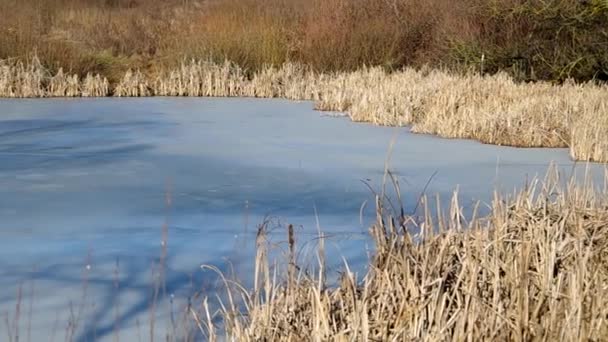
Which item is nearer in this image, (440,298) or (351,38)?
(440,298)

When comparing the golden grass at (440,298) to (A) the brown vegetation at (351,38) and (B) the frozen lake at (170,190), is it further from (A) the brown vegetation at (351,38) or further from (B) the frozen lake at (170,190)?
(A) the brown vegetation at (351,38)

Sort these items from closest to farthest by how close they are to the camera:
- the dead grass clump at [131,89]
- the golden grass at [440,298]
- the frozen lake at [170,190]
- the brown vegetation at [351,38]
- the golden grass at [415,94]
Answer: the golden grass at [440,298], the frozen lake at [170,190], the golden grass at [415,94], the brown vegetation at [351,38], the dead grass clump at [131,89]

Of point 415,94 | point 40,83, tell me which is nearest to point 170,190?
point 415,94

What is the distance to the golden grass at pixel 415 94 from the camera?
7906mm

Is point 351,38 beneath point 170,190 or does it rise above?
above

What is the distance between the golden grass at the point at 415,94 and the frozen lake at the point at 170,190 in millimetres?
283

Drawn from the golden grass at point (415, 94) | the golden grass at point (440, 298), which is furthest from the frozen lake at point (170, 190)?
the golden grass at point (440, 298)

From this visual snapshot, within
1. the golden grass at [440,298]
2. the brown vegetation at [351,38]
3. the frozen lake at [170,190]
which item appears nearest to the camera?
the golden grass at [440,298]

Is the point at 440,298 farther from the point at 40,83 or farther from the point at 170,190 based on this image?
the point at 40,83

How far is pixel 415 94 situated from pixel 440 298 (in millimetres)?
7273

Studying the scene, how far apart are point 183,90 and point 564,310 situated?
1070 centimetres

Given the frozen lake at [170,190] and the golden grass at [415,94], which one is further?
the golden grass at [415,94]

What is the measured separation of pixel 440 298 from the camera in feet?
9.29

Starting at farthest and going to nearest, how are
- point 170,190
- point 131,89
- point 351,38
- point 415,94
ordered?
point 351,38, point 131,89, point 415,94, point 170,190
